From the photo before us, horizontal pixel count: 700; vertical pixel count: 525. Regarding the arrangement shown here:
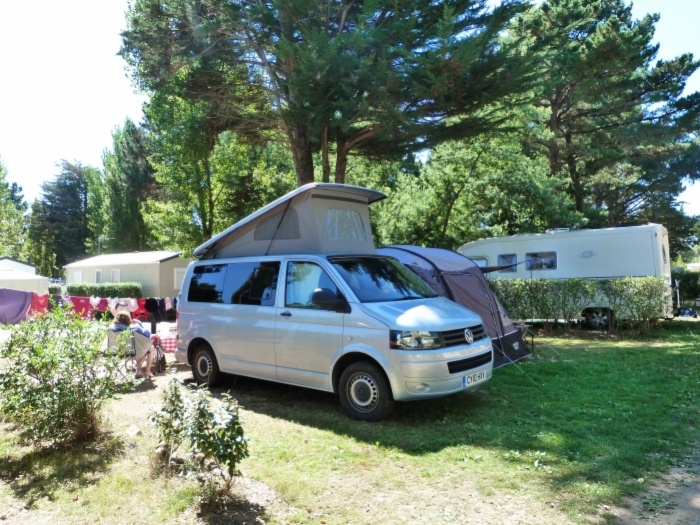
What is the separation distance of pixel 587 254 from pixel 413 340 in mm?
11059

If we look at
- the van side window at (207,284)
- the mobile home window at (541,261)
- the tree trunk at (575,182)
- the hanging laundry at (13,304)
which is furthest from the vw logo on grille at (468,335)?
the tree trunk at (575,182)

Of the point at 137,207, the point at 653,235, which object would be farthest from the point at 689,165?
the point at 137,207

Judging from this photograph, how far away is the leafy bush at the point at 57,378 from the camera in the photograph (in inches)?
170

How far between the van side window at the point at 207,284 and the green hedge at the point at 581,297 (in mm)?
8289

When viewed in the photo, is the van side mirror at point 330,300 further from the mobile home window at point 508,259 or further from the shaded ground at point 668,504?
the mobile home window at point 508,259

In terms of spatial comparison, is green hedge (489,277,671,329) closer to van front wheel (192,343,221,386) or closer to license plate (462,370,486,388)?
license plate (462,370,486,388)

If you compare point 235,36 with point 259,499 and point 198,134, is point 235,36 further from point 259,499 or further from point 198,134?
point 259,499

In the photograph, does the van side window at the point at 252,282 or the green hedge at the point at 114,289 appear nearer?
the van side window at the point at 252,282

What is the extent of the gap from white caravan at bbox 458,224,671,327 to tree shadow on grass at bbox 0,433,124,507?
1005 cm

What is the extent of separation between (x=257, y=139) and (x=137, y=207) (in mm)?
31952

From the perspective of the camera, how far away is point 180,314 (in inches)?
291

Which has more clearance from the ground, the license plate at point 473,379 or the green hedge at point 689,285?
the green hedge at point 689,285

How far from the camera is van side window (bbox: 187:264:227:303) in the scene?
22.8 feet

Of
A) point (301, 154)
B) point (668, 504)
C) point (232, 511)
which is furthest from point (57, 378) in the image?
point (301, 154)
